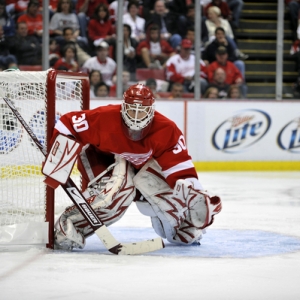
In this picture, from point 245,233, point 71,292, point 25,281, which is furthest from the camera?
point 245,233

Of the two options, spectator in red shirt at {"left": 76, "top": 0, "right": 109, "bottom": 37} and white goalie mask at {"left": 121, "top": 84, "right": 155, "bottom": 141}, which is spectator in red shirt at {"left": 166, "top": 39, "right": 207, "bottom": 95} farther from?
white goalie mask at {"left": 121, "top": 84, "right": 155, "bottom": 141}

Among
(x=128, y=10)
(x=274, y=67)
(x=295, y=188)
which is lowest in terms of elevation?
(x=295, y=188)

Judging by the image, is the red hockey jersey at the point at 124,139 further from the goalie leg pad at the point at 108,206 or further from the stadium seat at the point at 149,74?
the stadium seat at the point at 149,74

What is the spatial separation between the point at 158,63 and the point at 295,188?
2222 mm

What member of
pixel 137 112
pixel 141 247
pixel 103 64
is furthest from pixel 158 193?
pixel 103 64

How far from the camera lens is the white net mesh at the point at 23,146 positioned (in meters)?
3.31

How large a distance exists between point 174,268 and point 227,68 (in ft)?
17.0

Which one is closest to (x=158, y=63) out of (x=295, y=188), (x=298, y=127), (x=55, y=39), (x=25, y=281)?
(x=55, y=39)

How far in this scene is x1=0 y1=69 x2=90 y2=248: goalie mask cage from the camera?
127 inches

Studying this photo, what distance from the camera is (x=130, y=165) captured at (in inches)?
128

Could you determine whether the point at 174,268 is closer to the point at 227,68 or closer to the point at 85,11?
the point at 85,11

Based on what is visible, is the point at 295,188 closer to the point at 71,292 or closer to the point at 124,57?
the point at 124,57

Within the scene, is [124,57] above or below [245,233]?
above

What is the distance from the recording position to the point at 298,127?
25.2ft
